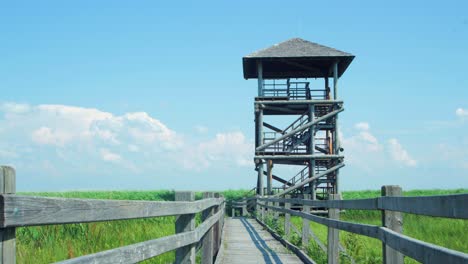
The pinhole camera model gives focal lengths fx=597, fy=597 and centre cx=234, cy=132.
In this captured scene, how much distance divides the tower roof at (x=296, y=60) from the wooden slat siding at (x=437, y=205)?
1075 inches

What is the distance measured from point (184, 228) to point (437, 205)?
2.99 meters

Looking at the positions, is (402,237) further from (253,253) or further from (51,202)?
(253,253)

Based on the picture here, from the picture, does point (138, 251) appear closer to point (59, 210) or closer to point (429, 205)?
point (59, 210)

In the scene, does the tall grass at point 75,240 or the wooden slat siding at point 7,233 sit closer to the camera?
the wooden slat siding at point 7,233

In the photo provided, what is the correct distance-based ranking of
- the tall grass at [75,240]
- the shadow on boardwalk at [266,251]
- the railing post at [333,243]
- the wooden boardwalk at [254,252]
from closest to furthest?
1. the railing post at [333,243]
2. the tall grass at [75,240]
3. the wooden boardwalk at [254,252]
4. the shadow on boardwalk at [266,251]

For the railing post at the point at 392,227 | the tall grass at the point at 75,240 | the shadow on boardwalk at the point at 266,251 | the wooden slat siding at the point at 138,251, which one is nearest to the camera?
the wooden slat siding at the point at 138,251

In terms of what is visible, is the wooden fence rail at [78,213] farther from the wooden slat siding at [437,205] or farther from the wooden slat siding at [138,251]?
the wooden slat siding at [437,205]

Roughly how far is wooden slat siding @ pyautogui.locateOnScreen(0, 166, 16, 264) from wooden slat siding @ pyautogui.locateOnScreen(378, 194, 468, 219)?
196 cm

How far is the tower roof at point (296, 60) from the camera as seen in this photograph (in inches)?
1233

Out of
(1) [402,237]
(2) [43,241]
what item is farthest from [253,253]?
A: (1) [402,237]

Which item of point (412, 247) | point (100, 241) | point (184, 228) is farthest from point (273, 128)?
point (412, 247)

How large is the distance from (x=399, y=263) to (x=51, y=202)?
3168 mm

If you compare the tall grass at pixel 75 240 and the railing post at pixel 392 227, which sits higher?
the railing post at pixel 392 227

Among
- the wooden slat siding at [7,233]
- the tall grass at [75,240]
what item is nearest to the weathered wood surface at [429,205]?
the wooden slat siding at [7,233]
